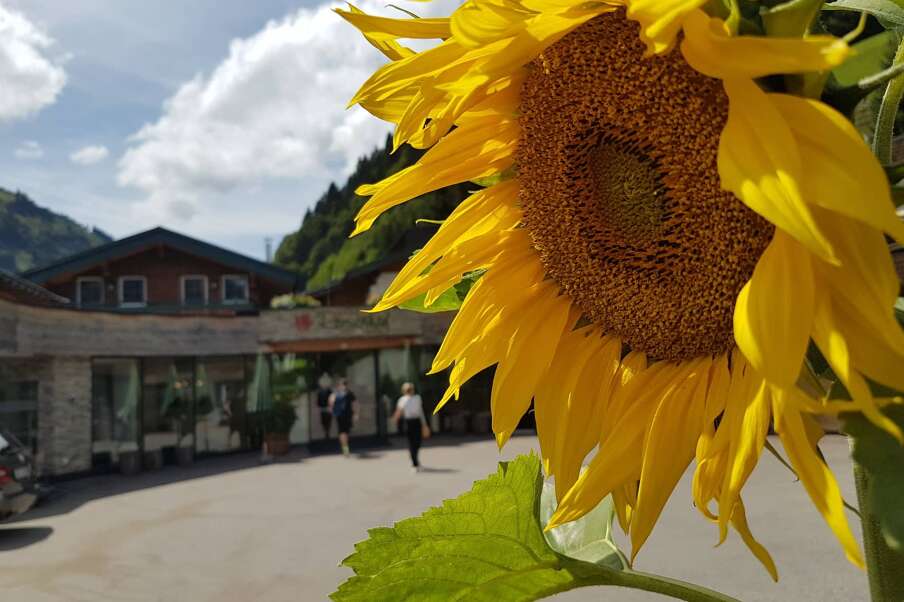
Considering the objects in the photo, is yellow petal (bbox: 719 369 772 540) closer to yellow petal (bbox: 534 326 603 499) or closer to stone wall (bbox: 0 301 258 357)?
yellow petal (bbox: 534 326 603 499)

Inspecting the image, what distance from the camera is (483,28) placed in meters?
0.66

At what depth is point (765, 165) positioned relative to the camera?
0.52 m

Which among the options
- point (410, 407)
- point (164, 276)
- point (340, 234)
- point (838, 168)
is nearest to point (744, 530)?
point (838, 168)

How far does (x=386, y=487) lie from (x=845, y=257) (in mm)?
13821

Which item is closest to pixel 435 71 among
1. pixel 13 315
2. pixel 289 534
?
pixel 289 534

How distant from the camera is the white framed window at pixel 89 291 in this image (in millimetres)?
24609

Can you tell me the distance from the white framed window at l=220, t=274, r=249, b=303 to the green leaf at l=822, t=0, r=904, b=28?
25694mm

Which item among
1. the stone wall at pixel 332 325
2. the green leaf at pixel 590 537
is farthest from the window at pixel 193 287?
the green leaf at pixel 590 537

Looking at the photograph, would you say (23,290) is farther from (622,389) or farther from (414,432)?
(622,389)

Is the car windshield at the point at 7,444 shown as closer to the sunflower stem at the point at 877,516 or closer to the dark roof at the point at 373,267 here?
the dark roof at the point at 373,267

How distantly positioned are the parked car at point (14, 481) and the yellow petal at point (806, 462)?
13.2m

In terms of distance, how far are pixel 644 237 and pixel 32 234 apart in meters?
161

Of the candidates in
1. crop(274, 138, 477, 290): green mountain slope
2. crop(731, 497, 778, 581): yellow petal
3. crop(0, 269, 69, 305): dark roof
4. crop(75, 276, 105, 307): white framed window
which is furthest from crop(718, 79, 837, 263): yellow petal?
crop(274, 138, 477, 290): green mountain slope

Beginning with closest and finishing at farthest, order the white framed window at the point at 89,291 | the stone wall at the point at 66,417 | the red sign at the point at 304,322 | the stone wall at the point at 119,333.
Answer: the stone wall at the point at 119,333 < the stone wall at the point at 66,417 < the red sign at the point at 304,322 < the white framed window at the point at 89,291
